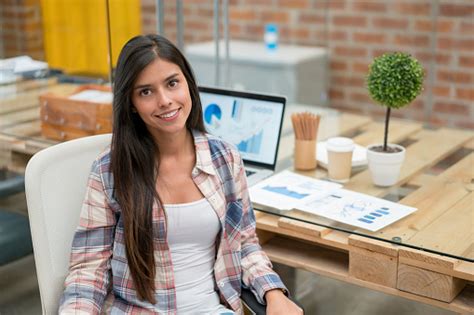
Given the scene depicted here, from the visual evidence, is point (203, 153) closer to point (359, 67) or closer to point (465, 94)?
point (465, 94)

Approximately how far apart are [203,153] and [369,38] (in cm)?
259

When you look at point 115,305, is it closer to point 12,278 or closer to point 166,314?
point 166,314

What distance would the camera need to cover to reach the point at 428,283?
1821 millimetres

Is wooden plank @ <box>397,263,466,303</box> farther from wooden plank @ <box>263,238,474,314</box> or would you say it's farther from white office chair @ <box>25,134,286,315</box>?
white office chair @ <box>25,134,286,315</box>

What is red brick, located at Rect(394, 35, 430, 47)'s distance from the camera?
12.8ft

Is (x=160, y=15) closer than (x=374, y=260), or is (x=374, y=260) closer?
Answer: (x=374, y=260)

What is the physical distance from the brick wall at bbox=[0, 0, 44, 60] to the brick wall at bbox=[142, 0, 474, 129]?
3.10ft

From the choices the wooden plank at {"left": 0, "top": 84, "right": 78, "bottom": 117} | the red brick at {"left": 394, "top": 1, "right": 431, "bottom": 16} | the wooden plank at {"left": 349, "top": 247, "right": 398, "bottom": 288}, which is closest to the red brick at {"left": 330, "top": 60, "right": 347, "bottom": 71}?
the red brick at {"left": 394, "top": 1, "right": 431, "bottom": 16}

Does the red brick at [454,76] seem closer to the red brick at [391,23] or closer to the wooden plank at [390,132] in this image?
the red brick at [391,23]

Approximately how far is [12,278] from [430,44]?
2.47 m

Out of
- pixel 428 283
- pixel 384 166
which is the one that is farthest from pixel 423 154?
pixel 428 283

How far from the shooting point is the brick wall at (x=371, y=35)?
382 centimetres

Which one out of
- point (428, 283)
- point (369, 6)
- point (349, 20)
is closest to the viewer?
point (428, 283)

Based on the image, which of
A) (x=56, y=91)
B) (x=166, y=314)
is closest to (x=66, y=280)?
(x=166, y=314)
